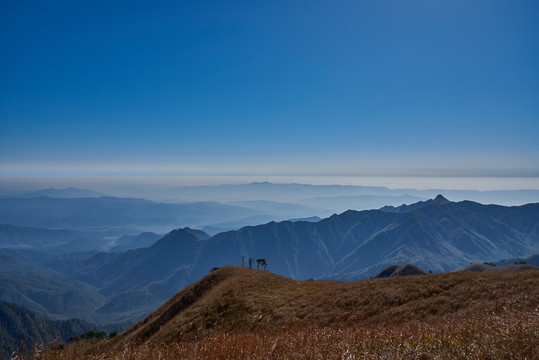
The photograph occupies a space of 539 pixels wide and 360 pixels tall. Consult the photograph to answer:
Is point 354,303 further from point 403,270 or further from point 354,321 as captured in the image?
point 403,270

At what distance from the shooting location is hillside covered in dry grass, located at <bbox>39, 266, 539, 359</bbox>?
21.6ft

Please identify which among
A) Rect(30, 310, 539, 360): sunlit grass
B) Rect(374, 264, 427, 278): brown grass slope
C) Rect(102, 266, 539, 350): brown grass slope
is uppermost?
Rect(30, 310, 539, 360): sunlit grass

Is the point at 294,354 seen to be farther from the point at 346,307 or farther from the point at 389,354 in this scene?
the point at 346,307

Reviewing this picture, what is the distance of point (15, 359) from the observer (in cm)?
779

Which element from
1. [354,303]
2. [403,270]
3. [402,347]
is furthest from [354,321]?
[403,270]

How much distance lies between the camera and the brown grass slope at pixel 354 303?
1921 cm

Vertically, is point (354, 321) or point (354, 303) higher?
point (354, 321)

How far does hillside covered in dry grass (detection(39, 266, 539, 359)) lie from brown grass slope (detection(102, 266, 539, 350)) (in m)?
0.10

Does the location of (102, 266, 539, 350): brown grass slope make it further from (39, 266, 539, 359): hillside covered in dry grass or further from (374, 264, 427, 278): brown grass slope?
(374, 264, 427, 278): brown grass slope

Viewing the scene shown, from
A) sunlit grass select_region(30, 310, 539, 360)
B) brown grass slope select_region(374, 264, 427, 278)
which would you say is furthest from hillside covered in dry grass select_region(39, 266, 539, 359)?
brown grass slope select_region(374, 264, 427, 278)

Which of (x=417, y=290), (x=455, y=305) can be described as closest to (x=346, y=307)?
(x=417, y=290)

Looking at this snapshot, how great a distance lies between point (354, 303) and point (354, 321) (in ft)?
15.2

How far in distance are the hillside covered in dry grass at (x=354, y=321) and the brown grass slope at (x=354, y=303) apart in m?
0.10

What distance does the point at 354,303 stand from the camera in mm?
27672
